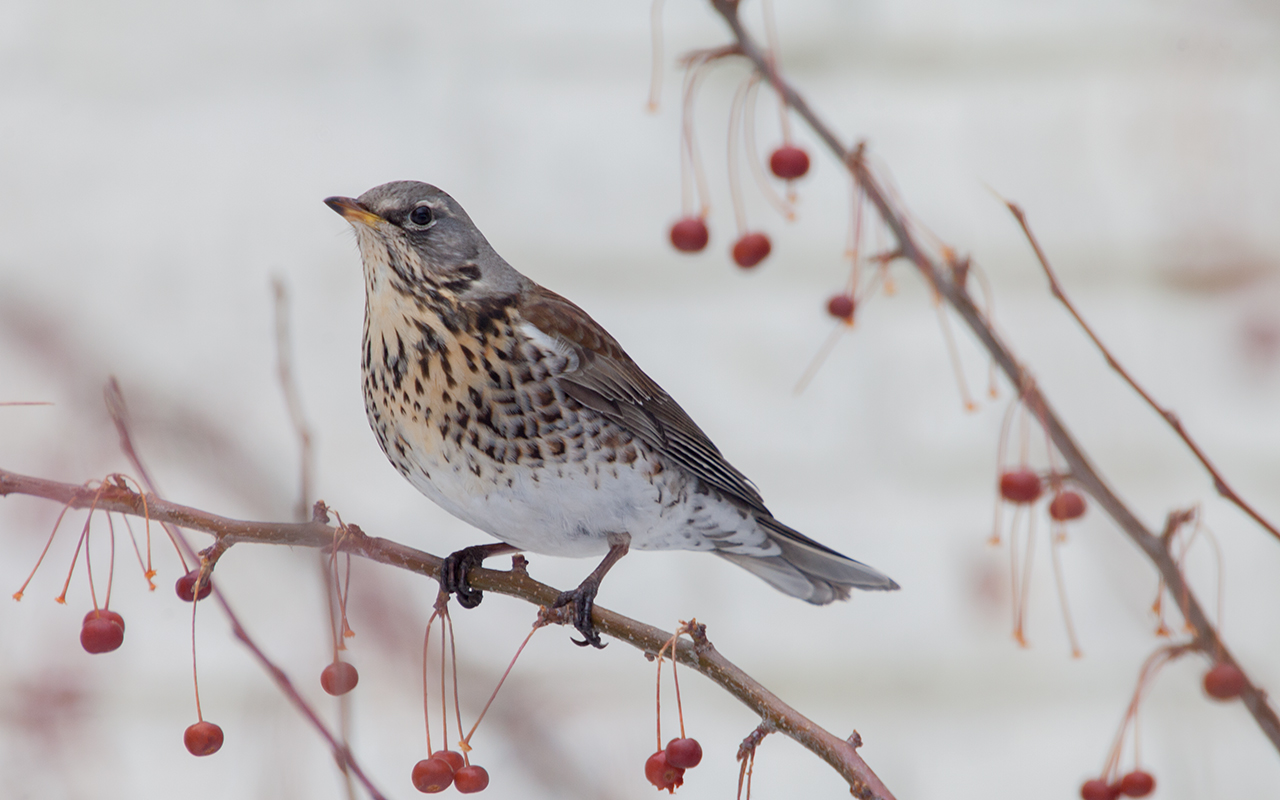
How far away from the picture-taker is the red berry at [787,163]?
0.74 metres

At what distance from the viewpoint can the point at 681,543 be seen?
974 mm

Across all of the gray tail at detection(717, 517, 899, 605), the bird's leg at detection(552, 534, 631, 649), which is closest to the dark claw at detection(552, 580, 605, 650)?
the bird's leg at detection(552, 534, 631, 649)

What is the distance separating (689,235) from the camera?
82 cm

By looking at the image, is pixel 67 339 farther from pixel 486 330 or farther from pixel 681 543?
pixel 681 543

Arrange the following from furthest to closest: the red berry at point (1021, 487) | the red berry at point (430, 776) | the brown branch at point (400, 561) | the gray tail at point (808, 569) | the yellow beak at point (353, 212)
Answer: the gray tail at point (808, 569) < the yellow beak at point (353, 212) < the red berry at point (1021, 487) < the red berry at point (430, 776) < the brown branch at point (400, 561)

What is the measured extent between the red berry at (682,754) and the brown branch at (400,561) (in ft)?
0.17

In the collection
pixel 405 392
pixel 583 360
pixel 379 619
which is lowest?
pixel 379 619

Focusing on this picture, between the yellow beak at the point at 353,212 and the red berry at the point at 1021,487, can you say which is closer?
the red berry at the point at 1021,487

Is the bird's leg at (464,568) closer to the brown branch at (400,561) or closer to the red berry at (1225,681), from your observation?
the brown branch at (400,561)

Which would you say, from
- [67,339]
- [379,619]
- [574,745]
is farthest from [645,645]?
[67,339]

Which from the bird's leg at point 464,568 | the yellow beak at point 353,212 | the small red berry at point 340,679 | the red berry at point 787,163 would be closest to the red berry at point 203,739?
the small red berry at point 340,679

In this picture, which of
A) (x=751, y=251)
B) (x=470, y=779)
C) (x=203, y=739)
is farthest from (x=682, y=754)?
(x=751, y=251)

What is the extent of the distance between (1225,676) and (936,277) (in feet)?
0.96

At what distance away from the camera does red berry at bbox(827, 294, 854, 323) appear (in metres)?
0.77
